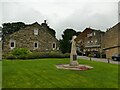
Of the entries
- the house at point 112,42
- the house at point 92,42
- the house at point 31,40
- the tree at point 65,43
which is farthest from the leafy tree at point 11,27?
the house at point 112,42

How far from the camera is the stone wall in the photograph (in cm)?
4752

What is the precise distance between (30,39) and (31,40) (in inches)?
12.1

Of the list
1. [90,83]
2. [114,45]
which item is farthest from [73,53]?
[114,45]

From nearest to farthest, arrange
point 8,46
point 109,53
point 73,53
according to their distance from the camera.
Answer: point 73,53
point 8,46
point 109,53

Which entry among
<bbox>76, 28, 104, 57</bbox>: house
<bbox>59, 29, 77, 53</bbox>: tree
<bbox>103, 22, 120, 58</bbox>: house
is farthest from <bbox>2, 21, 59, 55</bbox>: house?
<bbox>76, 28, 104, 57</bbox>: house

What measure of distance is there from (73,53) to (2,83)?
12.8 meters

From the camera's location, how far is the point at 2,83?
1295 cm

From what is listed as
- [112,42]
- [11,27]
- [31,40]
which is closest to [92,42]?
[112,42]

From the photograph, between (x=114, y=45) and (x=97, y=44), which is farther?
(x=97, y=44)

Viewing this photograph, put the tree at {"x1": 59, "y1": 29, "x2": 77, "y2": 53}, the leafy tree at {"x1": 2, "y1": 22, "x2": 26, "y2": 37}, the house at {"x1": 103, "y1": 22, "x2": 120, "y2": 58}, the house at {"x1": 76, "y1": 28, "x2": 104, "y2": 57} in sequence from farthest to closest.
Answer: the leafy tree at {"x1": 2, "y1": 22, "x2": 26, "y2": 37} → the house at {"x1": 76, "y1": 28, "x2": 104, "y2": 57} → the tree at {"x1": 59, "y1": 29, "x2": 77, "y2": 53} → the house at {"x1": 103, "y1": 22, "x2": 120, "y2": 58}

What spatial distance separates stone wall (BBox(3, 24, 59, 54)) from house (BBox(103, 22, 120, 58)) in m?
13.6

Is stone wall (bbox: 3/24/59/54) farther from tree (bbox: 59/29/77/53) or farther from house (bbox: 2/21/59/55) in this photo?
tree (bbox: 59/29/77/53)

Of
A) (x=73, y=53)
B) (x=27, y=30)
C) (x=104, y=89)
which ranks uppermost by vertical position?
(x=27, y=30)

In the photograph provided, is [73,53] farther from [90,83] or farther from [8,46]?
[8,46]
